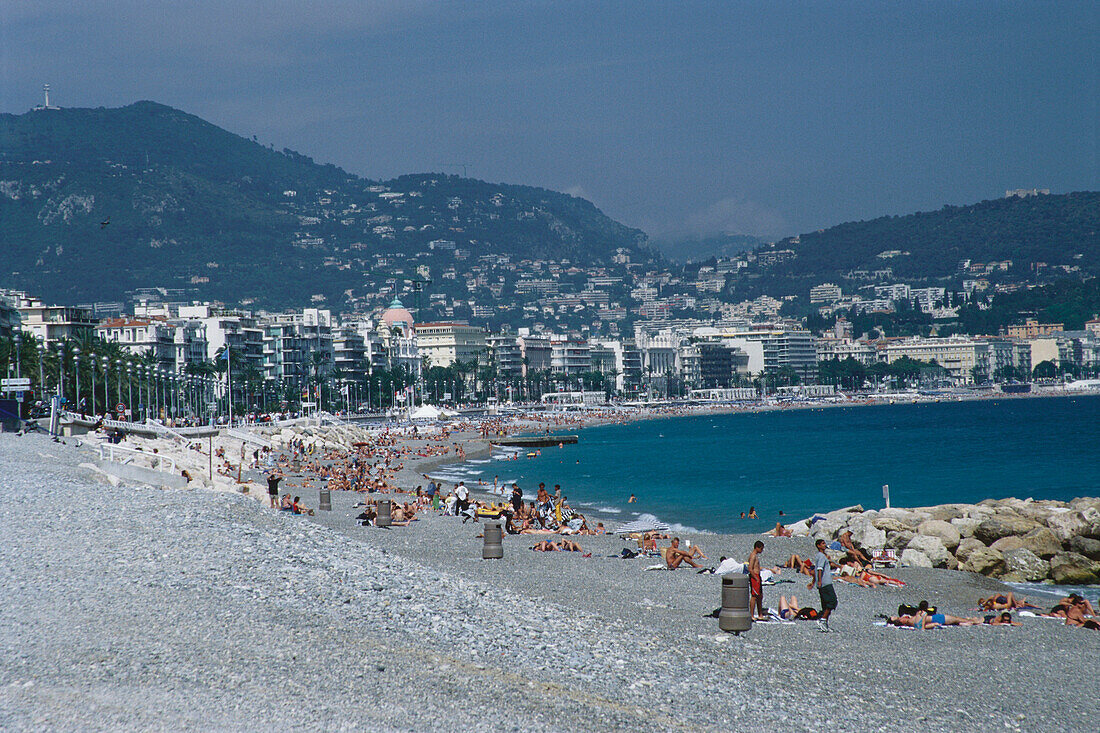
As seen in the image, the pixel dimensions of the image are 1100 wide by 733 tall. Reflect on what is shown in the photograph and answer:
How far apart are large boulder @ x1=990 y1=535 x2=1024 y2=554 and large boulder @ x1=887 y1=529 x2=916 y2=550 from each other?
1524 mm

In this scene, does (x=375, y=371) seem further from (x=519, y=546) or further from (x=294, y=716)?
(x=294, y=716)

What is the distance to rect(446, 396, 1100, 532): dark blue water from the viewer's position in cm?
4003

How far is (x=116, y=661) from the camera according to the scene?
10.1 m

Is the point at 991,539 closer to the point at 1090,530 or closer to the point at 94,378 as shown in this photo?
the point at 1090,530

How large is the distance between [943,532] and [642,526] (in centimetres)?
1000

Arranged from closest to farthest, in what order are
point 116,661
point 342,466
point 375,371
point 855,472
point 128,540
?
point 116,661, point 128,540, point 342,466, point 855,472, point 375,371

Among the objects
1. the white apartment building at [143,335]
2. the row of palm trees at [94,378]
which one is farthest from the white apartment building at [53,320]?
the row of palm trees at [94,378]

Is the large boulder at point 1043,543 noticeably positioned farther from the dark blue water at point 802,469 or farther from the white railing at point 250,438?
the white railing at point 250,438

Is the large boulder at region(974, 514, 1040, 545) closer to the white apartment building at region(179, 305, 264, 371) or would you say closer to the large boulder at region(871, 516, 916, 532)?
the large boulder at region(871, 516, 916, 532)

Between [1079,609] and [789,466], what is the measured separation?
44210 millimetres

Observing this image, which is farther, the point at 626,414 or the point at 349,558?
the point at 626,414

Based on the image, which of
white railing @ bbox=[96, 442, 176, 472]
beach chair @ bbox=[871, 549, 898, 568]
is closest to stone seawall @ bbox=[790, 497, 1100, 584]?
beach chair @ bbox=[871, 549, 898, 568]

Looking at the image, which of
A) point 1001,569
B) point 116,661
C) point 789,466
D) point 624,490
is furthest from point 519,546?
point 789,466

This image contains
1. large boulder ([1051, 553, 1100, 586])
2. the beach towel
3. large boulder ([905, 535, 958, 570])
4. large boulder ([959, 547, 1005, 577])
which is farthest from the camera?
large boulder ([905, 535, 958, 570])
